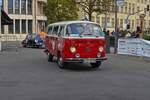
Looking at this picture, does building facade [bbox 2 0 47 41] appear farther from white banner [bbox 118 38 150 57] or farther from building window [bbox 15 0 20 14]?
white banner [bbox 118 38 150 57]

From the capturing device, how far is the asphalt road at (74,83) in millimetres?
11781

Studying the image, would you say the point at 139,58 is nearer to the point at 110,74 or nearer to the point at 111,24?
the point at 110,74

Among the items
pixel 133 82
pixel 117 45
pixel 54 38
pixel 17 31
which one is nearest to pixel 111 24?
pixel 17 31

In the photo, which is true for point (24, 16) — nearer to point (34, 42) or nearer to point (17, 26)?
point (17, 26)

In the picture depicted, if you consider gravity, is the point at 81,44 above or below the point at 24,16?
Answer: below

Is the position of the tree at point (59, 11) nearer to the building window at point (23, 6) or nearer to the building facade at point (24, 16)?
the building facade at point (24, 16)

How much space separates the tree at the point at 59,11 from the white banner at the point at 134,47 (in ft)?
117

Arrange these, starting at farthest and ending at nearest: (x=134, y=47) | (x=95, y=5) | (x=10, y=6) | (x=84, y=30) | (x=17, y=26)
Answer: (x=17, y=26), (x=10, y=6), (x=95, y=5), (x=134, y=47), (x=84, y=30)

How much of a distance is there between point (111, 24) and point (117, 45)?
224 feet

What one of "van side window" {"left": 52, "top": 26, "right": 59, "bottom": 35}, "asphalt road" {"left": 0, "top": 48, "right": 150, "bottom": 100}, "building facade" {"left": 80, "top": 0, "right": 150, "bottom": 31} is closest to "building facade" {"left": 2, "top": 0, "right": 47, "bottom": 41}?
"building facade" {"left": 80, "top": 0, "right": 150, "bottom": 31}

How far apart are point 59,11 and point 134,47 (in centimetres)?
4449

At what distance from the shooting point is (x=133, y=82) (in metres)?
14.8

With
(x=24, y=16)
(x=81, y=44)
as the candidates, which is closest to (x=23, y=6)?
(x=24, y=16)

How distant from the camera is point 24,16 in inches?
2869
